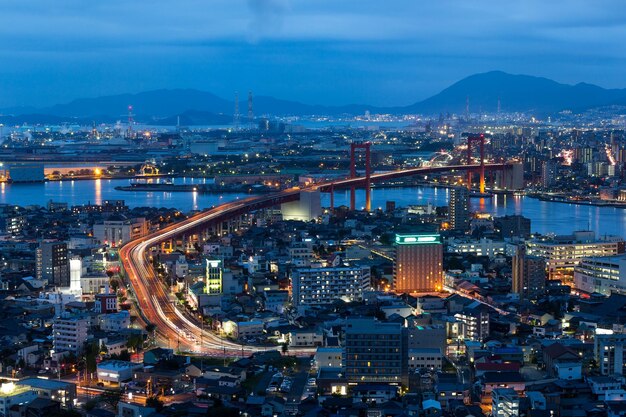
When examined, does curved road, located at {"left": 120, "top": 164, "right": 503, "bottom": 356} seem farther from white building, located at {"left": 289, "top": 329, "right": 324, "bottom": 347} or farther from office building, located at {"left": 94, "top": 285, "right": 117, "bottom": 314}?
office building, located at {"left": 94, "top": 285, "right": 117, "bottom": 314}

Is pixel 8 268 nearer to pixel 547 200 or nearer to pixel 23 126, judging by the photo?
pixel 547 200

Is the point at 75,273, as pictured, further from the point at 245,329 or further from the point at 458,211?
the point at 458,211

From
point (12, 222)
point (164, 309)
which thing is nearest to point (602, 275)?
point (164, 309)

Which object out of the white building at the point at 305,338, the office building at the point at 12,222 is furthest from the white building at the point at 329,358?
the office building at the point at 12,222

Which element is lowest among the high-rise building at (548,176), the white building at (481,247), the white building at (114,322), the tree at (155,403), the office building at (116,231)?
the tree at (155,403)

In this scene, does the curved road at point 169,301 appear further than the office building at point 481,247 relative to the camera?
No

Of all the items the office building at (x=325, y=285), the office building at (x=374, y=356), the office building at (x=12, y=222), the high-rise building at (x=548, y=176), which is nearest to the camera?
the office building at (x=374, y=356)

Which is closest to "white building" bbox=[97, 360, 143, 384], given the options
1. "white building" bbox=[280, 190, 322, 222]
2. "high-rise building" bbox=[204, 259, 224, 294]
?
"high-rise building" bbox=[204, 259, 224, 294]

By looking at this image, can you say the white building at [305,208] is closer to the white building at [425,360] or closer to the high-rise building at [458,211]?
the high-rise building at [458,211]

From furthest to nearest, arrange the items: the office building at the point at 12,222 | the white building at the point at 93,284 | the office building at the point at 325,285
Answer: the office building at the point at 12,222 → the white building at the point at 93,284 → the office building at the point at 325,285
